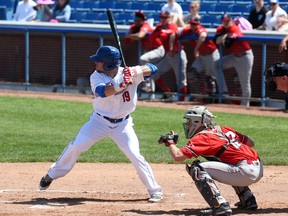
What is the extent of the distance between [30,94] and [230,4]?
17.1 feet

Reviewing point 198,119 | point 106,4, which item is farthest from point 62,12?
point 198,119

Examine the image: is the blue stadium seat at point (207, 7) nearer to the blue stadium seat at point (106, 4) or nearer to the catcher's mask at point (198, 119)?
the blue stadium seat at point (106, 4)

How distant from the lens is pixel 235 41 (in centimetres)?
1593

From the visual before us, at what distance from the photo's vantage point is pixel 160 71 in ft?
55.7

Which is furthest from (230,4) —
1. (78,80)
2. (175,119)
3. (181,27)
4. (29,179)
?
(29,179)

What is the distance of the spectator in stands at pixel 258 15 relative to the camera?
1688 cm

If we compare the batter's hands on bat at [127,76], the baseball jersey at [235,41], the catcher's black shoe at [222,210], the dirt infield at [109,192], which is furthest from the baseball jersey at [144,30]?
the catcher's black shoe at [222,210]

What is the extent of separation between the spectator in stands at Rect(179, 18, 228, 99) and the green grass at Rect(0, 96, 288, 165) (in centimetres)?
103

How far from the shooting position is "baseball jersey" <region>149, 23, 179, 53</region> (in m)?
16.7

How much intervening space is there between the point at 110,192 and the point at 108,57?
1.66m

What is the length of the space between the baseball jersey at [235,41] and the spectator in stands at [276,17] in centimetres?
88

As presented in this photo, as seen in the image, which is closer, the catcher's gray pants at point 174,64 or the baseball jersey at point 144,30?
the catcher's gray pants at point 174,64

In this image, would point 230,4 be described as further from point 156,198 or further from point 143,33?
point 156,198

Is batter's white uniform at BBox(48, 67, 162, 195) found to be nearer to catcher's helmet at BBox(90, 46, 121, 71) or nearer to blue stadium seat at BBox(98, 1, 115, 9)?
catcher's helmet at BBox(90, 46, 121, 71)
